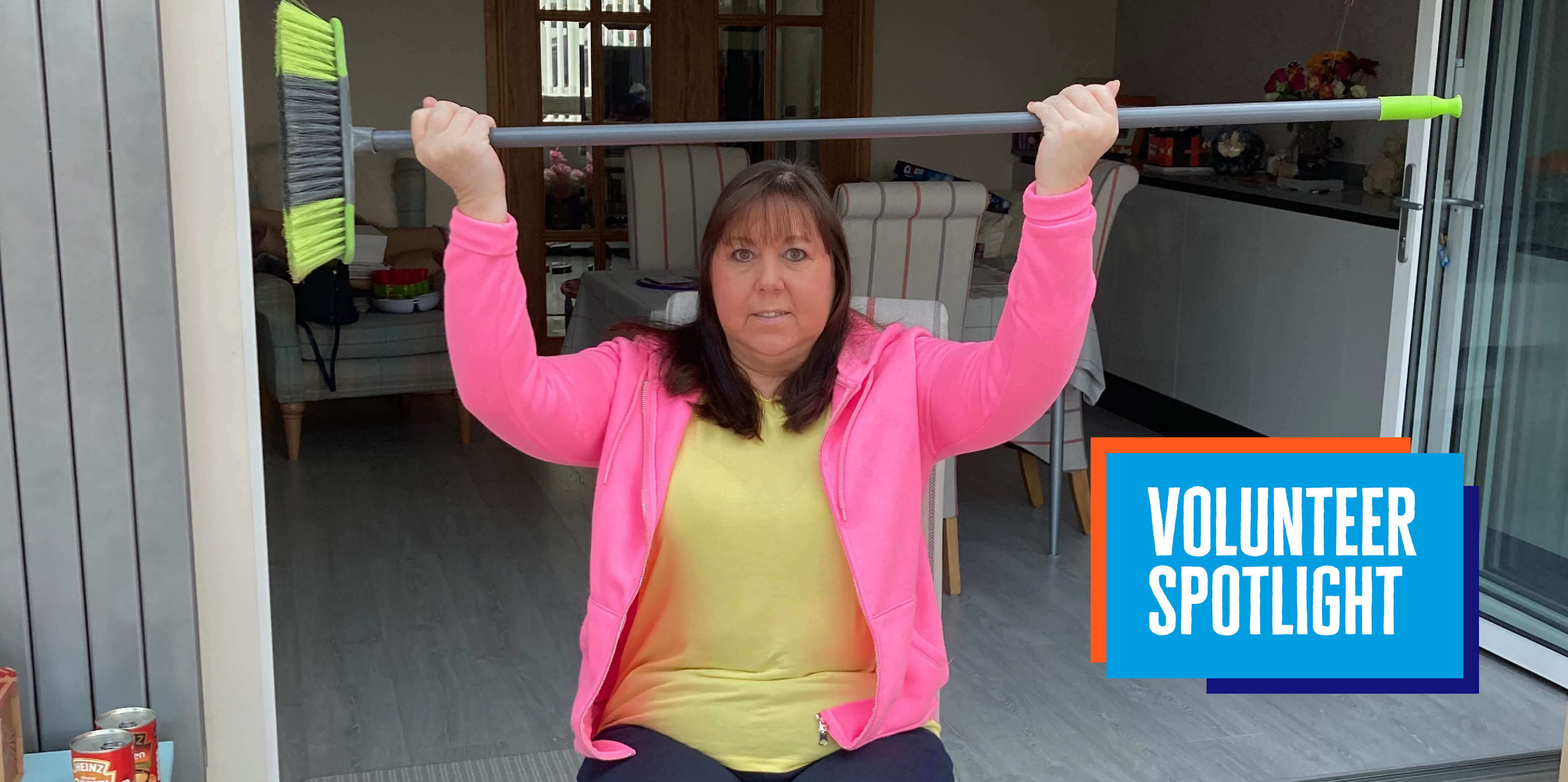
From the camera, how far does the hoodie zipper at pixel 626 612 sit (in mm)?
1425

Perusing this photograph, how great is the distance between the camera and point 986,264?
427 cm

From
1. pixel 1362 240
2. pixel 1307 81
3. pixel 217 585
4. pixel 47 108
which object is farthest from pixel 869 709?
pixel 1307 81

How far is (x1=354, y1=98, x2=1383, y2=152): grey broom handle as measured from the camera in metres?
1.25

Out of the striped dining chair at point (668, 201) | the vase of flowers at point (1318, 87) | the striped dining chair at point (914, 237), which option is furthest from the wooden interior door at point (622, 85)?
the striped dining chair at point (914, 237)

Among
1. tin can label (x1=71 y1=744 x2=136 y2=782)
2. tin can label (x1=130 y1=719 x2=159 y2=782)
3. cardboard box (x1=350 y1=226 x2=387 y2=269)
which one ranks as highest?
cardboard box (x1=350 y1=226 x2=387 y2=269)

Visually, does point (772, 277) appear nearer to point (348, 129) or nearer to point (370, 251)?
→ point (348, 129)

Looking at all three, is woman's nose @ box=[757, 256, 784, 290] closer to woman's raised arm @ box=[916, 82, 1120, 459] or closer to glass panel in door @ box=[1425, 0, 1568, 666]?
woman's raised arm @ box=[916, 82, 1120, 459]

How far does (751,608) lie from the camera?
145cm

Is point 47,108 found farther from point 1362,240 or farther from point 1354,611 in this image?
point 1362,240

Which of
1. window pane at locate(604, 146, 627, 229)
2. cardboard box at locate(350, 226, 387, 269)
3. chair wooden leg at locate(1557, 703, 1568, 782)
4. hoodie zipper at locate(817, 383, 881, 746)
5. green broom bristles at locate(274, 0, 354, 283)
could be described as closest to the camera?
green broom bristles at locate(274, 0, 354, 283)

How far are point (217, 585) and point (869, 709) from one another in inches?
34.7

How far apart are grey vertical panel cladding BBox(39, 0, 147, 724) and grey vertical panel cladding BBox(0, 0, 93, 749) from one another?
0.01m

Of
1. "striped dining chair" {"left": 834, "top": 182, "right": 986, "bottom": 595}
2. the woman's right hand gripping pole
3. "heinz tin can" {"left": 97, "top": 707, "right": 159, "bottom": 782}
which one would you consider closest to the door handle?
"striped dining chair" {"left": 834, "top": 182, "right": 986, "bottom": 595}

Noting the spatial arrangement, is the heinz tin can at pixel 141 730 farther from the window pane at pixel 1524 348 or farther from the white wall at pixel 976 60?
the white wall at pixel 976 60
